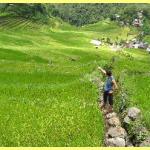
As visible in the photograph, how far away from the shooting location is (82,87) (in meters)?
31.4

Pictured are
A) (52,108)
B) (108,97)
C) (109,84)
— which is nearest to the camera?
(52,108)

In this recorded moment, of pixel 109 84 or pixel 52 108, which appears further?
pixel 109 84

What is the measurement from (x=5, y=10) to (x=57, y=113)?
5427 inches

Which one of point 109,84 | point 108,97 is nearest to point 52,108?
point 108,97

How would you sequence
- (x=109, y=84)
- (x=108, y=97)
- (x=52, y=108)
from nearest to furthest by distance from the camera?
(x=52, y=108) → (x=109, y=84) → (x=108, y=97)

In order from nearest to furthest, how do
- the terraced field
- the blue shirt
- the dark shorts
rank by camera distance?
1. the terraced field
2. the blue shirt
3. the dark shorts

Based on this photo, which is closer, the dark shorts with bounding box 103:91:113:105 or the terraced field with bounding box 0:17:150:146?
the terraced field with bounding box 0:17:150:146

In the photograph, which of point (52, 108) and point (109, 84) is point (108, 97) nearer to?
point (109, 84)

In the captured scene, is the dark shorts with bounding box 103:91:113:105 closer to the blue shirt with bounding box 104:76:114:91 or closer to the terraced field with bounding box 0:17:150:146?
the blue shirt with bounding box 104:76:114:91

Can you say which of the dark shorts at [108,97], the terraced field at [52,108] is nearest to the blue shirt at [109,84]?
the dark shorts at [108,97]

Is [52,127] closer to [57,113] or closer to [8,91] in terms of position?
[57,113]

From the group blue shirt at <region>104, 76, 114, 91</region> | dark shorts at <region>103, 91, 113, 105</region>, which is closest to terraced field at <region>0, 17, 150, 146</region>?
dark shorts at <region>103, 91, 113, 105</region>

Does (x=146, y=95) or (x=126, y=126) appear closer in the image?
(x=126, y=126)

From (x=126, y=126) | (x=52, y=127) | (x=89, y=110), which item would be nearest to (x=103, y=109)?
(x=89, y=110)
